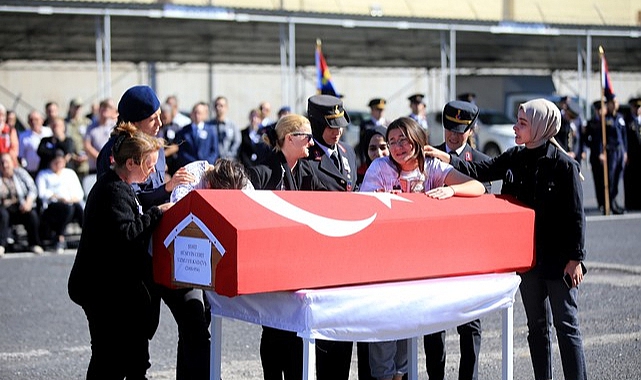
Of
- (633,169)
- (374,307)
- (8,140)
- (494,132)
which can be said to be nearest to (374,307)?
(374,307)

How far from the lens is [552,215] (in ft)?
18.1

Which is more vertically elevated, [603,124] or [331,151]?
[603,124]

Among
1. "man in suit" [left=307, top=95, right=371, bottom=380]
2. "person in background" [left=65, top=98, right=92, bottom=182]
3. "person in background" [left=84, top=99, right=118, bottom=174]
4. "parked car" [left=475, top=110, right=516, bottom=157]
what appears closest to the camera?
"man in suit" [left=307, top=95, right=371, bottom=380]

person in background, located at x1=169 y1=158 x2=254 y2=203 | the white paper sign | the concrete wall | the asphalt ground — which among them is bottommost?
the asphalt ground

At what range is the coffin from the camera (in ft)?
14.2

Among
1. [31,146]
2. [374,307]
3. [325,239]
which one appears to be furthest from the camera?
[31,146]

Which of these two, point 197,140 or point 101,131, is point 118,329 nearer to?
point 197,140

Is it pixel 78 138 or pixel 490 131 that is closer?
pixel 78 138

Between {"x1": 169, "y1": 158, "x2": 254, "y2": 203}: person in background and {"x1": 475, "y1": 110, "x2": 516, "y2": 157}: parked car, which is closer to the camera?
{"x1": 169, "y1": 158, "x2": 254, "y2": 203}: person in background

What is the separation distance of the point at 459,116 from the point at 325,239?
230 centimetres

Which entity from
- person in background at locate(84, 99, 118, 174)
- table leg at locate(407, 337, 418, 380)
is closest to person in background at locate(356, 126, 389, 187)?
table leg at locate(407, 337, 418, 380)

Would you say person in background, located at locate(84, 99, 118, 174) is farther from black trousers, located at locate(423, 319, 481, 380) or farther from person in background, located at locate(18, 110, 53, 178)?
black trousers, located at locate(423, 319, 481, 380)

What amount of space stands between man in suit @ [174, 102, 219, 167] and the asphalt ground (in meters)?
3.10

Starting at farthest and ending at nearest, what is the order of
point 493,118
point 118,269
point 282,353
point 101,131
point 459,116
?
point 493,118
point 101,131
point 459,116
point 282,353
point 118,269
